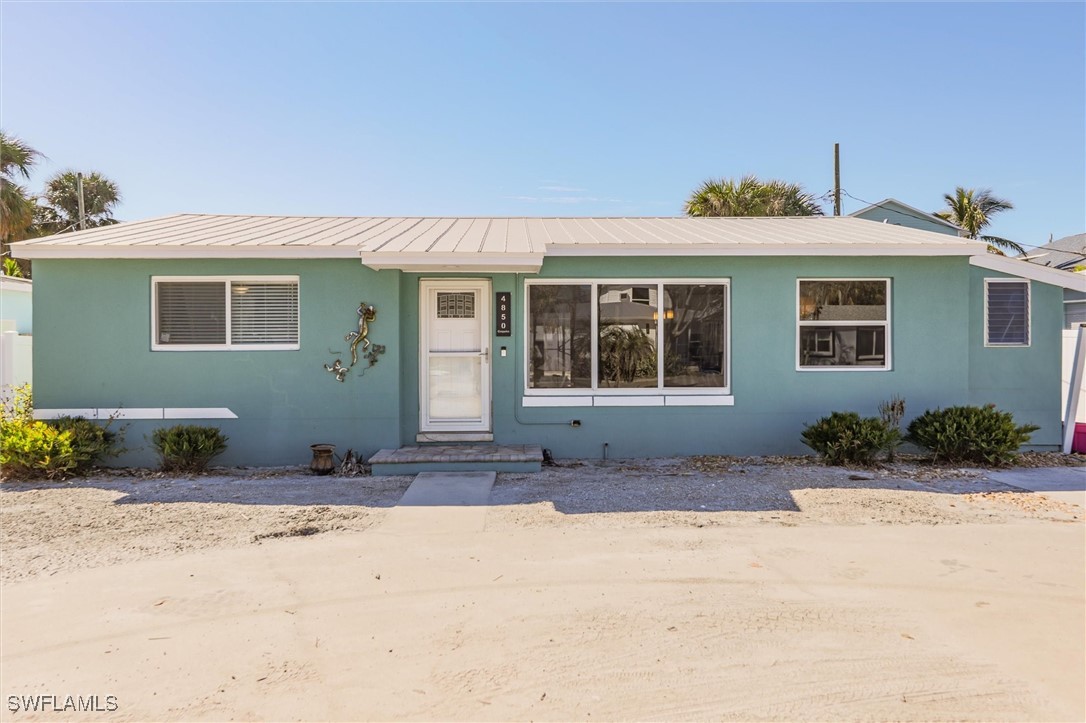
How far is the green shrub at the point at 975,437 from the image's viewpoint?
743 cm

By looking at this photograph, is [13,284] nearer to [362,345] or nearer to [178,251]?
[178,251]

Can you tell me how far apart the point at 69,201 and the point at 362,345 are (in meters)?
24.3

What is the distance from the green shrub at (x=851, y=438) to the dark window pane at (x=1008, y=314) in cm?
251

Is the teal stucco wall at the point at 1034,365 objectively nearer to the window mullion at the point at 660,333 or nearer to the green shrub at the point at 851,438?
the green shrub at the point at 851,438

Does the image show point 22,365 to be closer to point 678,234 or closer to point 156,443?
point 156,443

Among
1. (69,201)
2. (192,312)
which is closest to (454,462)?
(192,312)

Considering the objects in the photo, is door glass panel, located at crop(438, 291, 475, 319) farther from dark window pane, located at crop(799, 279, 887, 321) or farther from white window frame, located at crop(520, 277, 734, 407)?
dark window pane, located at crop(799, 279, 887, 321)

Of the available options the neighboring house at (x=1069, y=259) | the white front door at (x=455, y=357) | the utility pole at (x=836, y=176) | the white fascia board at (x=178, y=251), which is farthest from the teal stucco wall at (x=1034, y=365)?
the utility pole at (x=836, y=176)

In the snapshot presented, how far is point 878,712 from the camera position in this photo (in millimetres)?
2666

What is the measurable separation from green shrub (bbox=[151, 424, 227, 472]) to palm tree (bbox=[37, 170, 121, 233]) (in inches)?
857

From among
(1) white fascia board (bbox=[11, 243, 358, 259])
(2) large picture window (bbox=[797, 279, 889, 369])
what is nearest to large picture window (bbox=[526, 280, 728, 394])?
(2) large picture window (bbox=[797, 279, 889, 369])

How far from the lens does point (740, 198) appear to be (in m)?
17.2

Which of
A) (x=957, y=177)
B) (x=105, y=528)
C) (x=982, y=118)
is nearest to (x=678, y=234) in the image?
(x=105, y=528)

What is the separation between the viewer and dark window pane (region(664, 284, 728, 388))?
8258mm
